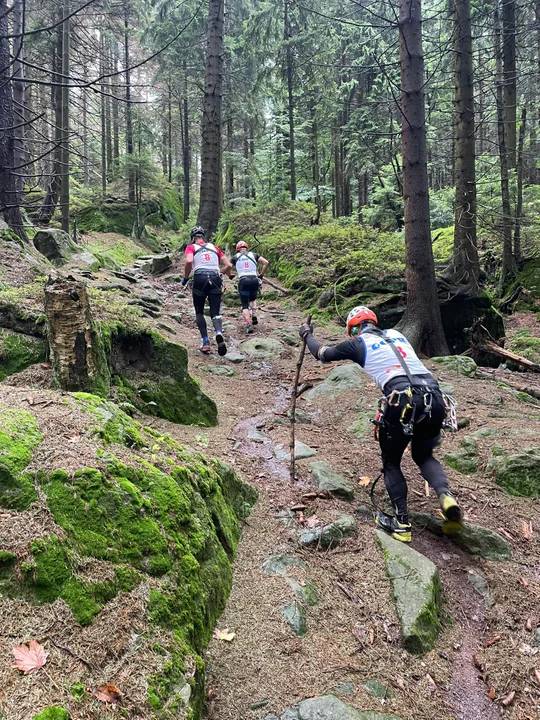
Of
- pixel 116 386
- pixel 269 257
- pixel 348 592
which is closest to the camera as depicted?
pixel 348 592

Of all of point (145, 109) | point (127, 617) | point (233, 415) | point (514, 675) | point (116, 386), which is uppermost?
point (145, 109)

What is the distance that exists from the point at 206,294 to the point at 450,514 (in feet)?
21.8

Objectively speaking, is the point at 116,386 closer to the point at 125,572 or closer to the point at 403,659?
the point at 125,572

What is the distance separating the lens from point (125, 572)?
225 cm

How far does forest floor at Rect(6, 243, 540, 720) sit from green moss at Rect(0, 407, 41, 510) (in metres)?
1.37

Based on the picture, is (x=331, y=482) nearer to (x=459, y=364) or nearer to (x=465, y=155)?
(x=459, y=364)

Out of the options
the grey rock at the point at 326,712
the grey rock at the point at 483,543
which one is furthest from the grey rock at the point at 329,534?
the grey rock at the point at 326,712

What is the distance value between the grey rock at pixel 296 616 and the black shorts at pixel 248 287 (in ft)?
28.1

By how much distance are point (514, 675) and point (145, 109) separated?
33.5 metres

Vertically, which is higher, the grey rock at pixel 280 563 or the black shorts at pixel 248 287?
the black shorts at pixel 248 287

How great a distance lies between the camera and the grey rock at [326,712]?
226cm

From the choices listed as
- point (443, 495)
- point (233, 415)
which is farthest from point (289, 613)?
point (233, 415)

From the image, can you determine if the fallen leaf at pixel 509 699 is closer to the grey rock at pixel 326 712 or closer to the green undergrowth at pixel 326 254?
the grey rock at pixel 326 712

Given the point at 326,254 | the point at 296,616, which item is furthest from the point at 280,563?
the point at 326,254
